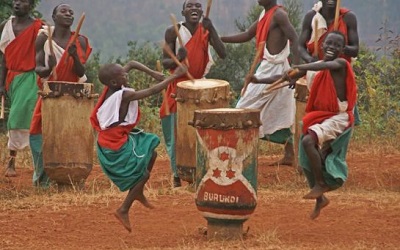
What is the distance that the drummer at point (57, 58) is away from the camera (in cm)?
1050

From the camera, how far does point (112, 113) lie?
27.5 feet

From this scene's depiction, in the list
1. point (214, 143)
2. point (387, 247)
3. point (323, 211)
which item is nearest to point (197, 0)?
point (323, 211)

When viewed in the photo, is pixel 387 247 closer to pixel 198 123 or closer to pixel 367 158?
pixel 198 123

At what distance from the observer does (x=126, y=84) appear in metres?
8.54

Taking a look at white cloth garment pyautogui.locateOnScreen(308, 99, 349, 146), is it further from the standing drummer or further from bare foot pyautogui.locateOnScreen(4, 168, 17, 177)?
bare foot pyautogui.locateOnScreen(4, 168, 17, 177)

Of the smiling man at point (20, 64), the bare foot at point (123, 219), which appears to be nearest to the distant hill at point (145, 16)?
the smiling man at point (20, 64)

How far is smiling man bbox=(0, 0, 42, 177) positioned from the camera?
11219 millimetres

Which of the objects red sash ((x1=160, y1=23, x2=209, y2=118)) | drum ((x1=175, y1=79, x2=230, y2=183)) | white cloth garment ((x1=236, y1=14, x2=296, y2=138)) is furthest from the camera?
white cloth garment ((x1=236, y1=14, x2=296, y2=138))

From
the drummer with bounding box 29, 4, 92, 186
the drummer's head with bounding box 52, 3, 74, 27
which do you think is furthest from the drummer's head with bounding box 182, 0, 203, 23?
the drummer's head with bounding box 52, 3, 74, 27

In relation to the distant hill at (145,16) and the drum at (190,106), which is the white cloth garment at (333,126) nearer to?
the drum at (190,106)

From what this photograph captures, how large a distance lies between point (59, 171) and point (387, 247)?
12.3ft

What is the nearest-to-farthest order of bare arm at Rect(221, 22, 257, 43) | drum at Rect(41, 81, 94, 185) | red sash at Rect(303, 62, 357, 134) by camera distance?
red sash at Rect(303, 62, 357, 134)
drum at Rect(41, 81, 94, 185)
bare arm at Rect(221, 22, 257, 43)

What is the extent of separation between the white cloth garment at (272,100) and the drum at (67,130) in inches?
61.6

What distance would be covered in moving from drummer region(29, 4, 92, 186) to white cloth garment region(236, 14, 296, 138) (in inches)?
62.2
